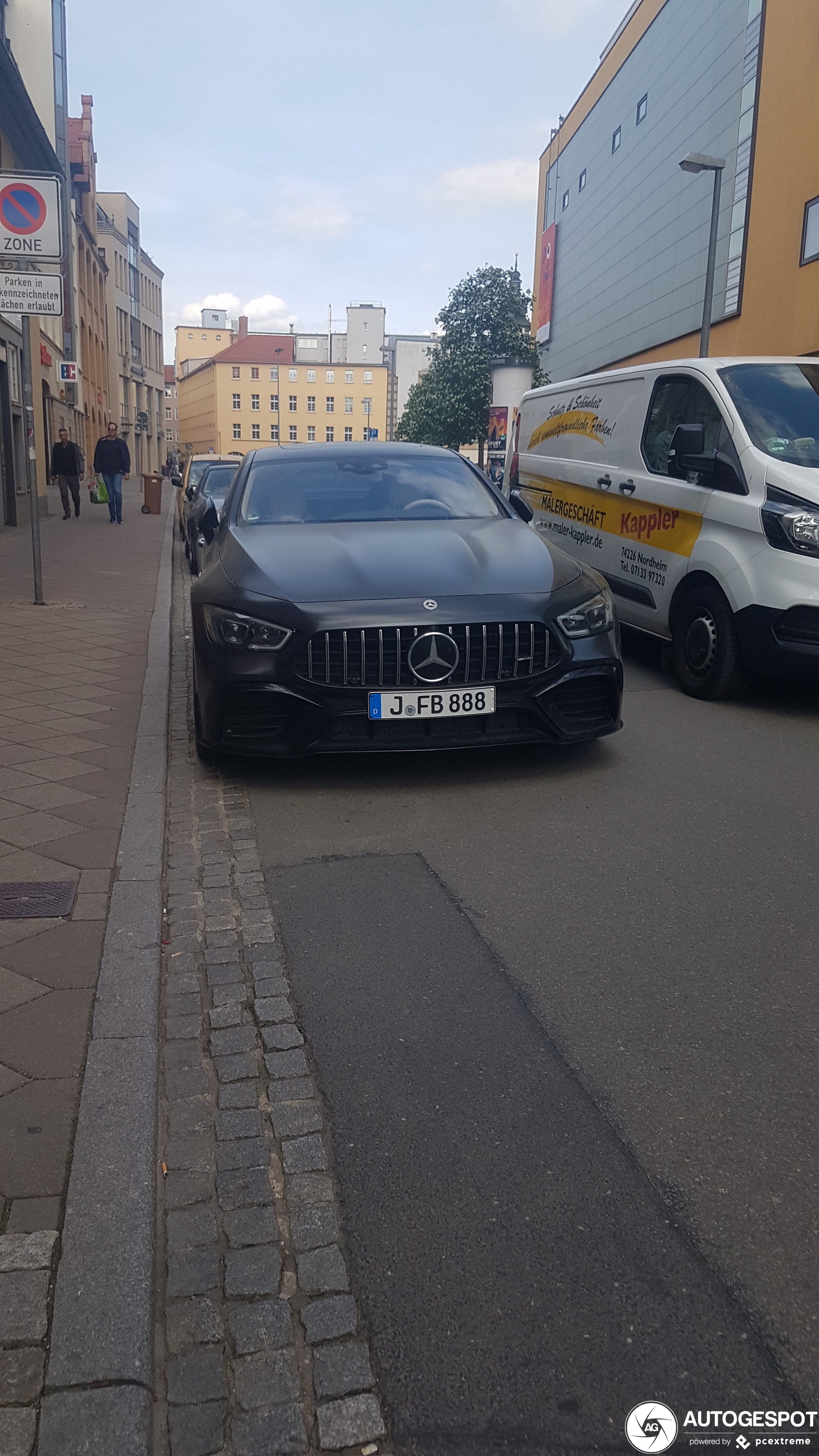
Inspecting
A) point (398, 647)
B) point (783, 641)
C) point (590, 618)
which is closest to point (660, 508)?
point (783, 641)

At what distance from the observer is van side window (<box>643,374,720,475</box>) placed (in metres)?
7.46

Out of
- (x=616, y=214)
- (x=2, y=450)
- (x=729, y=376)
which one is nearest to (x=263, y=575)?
(x=729, y=376)

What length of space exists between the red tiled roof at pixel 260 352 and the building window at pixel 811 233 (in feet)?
376

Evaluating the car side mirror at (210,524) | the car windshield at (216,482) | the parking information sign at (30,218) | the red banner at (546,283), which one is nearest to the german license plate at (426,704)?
the car side mirror at (210,524)

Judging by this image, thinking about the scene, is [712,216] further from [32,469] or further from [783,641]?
[783,641]

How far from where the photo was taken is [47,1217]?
7.39 ft

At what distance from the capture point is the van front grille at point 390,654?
16.3 feet

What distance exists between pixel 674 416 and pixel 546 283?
5254cm

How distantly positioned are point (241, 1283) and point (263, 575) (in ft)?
11.8

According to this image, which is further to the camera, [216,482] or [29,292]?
[216,482]

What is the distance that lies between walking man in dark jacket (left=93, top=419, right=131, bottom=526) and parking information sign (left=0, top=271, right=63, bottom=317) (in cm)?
1475

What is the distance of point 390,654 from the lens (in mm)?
4980

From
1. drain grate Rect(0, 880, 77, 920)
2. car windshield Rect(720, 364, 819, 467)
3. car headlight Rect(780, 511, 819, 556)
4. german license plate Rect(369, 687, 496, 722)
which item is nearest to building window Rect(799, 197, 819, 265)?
car windshield Rect(720, 364, 819, 467)

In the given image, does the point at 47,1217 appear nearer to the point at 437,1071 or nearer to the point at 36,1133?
the point at 36,1133
